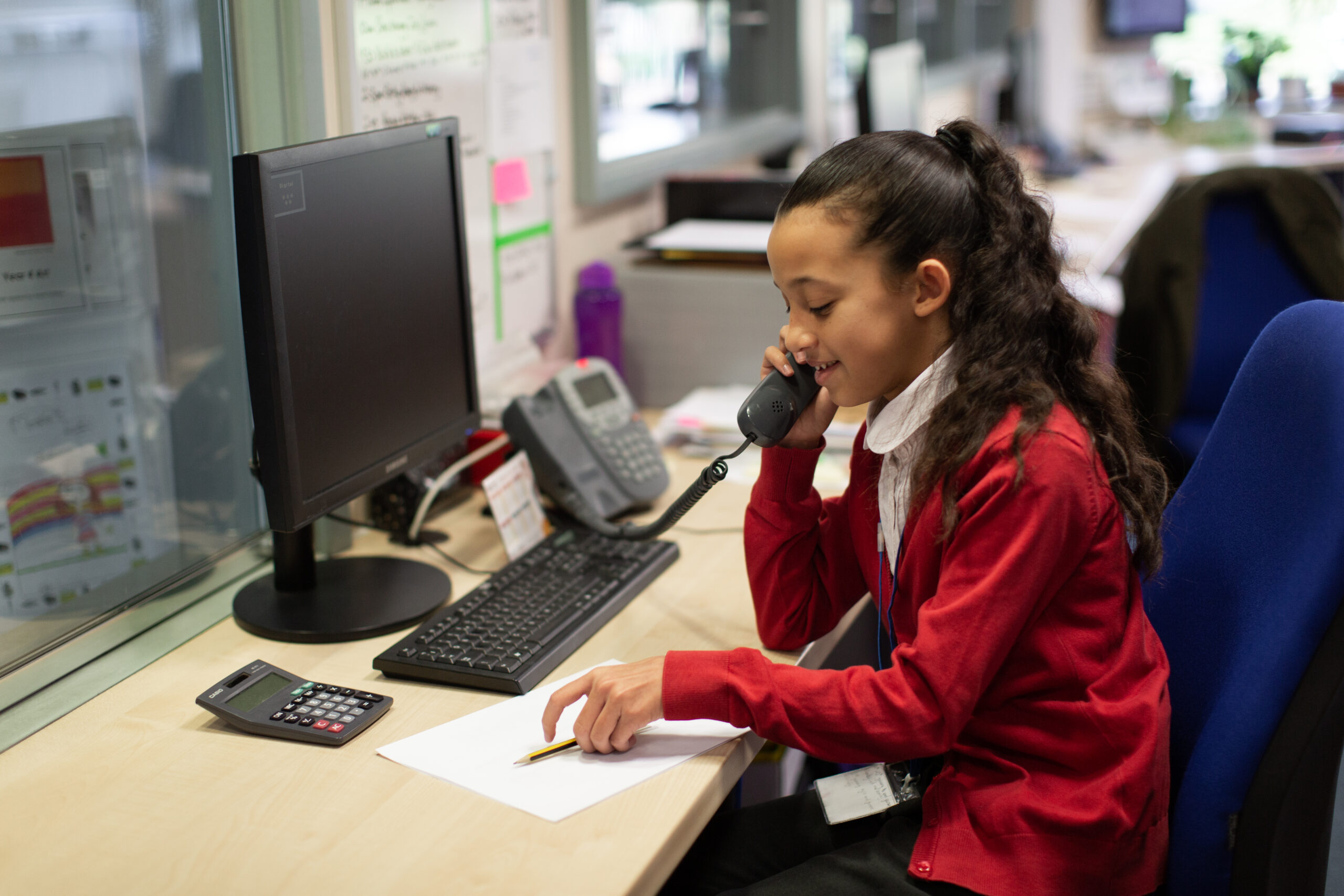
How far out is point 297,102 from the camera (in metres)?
1.31

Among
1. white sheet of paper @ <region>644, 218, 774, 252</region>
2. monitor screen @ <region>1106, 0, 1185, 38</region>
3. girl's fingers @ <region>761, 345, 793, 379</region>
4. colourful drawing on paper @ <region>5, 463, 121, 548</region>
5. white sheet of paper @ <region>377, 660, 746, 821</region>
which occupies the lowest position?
white sheet of paper @ <region>377, 660, 746, 821</region>

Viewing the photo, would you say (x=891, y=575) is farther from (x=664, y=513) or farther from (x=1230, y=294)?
(x=1230, y=294)

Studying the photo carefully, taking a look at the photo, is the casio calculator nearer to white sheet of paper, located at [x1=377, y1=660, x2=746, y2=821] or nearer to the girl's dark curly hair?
white sheet of paper, located at [x1=377, y1=660, x2=746, y2=821]

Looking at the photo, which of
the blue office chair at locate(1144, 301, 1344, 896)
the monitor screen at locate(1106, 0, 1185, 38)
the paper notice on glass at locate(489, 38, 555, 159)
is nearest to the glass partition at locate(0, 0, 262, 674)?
the paper notice on glass at locate(489, 38, 555, 159)

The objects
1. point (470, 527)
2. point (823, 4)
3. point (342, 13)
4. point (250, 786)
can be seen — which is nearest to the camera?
point (250, 786)

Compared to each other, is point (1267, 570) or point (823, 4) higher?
point (823, 4)

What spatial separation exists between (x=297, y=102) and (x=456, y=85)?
379 millimetres

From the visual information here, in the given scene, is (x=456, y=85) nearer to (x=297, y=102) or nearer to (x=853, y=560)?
(x=297, y=102)

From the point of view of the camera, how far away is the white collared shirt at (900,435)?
3.29 feet

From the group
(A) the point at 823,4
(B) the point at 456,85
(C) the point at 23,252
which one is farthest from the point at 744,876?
(A) the point at 823,4

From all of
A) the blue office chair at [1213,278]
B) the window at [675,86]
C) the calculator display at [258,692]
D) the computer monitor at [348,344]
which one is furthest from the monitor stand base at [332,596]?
the blue office chair at [1213,278]

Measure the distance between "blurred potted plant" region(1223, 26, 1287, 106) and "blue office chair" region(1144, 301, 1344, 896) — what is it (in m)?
4.47

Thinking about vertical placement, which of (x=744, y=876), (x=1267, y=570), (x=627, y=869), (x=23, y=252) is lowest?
(x=744, y=876)

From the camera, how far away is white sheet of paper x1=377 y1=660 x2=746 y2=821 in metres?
0.90
